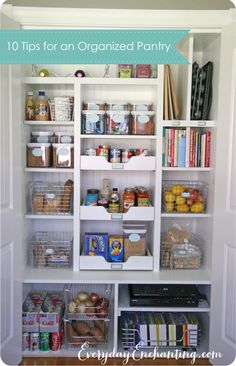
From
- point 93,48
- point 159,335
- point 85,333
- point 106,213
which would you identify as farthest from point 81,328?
point 93,48

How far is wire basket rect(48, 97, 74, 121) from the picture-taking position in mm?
2286

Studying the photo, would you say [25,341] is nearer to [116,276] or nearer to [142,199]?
[116,276]

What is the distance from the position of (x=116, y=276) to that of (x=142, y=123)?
3.10ft

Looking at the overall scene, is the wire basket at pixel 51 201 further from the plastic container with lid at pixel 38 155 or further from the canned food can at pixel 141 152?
the canned food can at pixel 141 152

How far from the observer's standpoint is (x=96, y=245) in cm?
235

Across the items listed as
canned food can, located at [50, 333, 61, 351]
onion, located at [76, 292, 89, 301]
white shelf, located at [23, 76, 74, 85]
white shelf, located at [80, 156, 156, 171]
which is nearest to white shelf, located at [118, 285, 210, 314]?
onion, located at [76, 292, 89, 301]

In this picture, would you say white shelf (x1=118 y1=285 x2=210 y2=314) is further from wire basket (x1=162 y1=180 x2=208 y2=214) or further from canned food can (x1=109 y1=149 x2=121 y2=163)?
canned food can (x1=109 y1=149 x2=121 y2=163)

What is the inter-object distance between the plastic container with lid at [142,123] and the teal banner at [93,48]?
0.68 m

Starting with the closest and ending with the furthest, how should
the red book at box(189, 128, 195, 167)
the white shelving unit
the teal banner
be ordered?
the teal banner, the white shelving unit, the red book at box(189, 128, 195, 167)

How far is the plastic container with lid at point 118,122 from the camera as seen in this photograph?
7.50 feet

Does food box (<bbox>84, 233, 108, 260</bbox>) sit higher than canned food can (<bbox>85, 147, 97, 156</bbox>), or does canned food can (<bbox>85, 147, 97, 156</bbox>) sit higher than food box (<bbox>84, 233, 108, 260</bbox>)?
canned food can (<bbox>85, 147, 97, 156</bbox>)

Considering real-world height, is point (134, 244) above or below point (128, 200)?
below

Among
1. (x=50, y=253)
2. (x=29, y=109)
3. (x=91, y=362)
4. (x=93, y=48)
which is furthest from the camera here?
(x=50, y=253)

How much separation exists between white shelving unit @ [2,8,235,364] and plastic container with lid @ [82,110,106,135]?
0.21 ft
